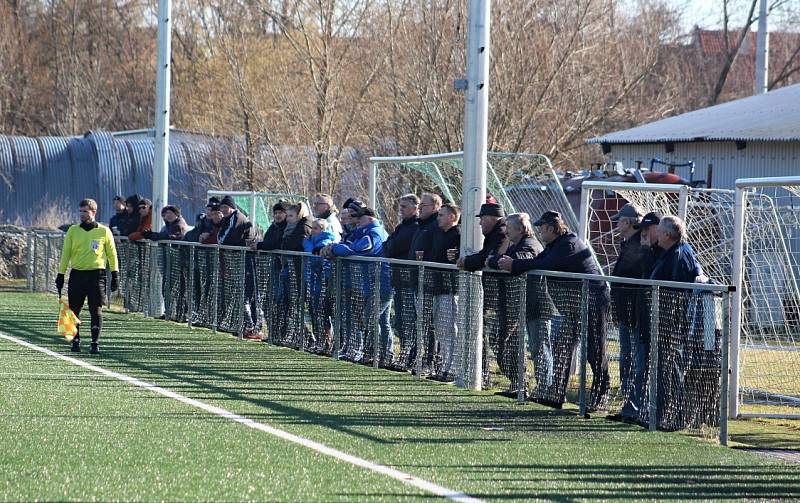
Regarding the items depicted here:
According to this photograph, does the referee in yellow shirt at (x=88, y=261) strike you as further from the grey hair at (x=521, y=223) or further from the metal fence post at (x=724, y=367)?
the metal fence post at (x=724, y=367)

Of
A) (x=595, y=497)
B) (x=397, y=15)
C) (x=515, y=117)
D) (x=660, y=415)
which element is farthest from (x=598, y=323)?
(x=397, y=15)

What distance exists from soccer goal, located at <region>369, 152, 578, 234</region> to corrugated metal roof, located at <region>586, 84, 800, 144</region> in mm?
4872

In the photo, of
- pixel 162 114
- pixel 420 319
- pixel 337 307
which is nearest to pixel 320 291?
pixel 337 307

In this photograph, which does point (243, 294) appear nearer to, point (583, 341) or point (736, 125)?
point (583, 341)

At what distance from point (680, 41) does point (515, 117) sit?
25068 mm

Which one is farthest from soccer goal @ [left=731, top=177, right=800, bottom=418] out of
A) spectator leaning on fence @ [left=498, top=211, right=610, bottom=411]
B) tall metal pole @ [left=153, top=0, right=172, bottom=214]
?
tall metal pole @ [left=153, top=0, right=172, bottom=214]

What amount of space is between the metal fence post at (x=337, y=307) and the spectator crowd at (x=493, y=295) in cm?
5

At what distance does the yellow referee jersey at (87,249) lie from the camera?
54.5 feet

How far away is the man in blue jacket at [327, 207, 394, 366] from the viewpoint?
15883 millimetres

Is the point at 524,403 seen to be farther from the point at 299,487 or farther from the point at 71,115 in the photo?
the point at 71,115

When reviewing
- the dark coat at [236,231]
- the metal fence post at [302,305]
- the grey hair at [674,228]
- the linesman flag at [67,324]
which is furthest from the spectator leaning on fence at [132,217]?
the grey hair at [674,228]

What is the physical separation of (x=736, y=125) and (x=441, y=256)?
15737 mm

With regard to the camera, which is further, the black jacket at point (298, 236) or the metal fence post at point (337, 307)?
the black jacket at point (298, 236)

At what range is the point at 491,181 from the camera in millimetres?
20250
